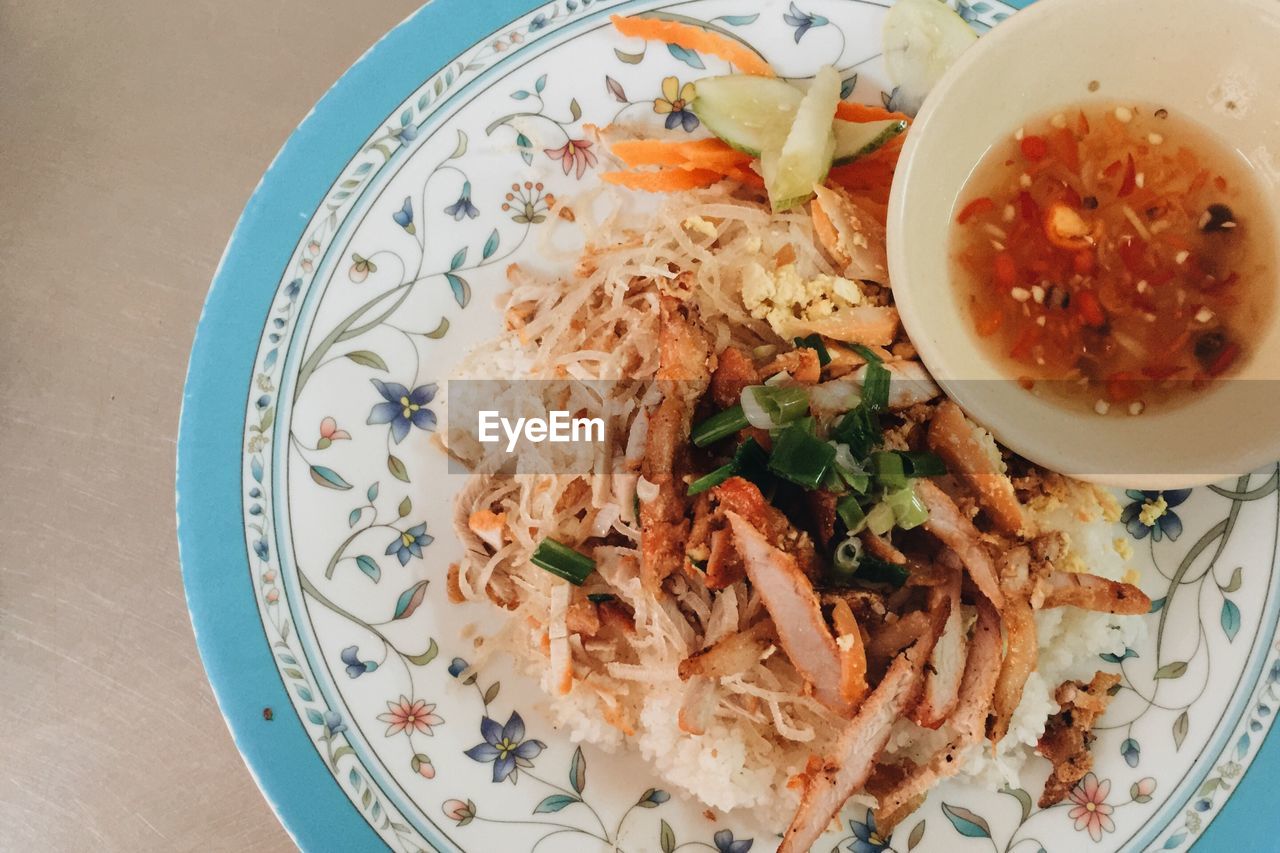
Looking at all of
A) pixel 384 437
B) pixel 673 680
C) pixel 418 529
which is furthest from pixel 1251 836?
pixel 384 437

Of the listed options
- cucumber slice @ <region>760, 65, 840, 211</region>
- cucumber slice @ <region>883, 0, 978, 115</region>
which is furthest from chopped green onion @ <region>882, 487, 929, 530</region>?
cucumber slice @ <region>883, 0, 978, 115</region>

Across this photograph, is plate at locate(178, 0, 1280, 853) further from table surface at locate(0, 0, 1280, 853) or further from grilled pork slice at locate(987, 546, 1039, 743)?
table surface at locate(0, 0, 1280, 853)

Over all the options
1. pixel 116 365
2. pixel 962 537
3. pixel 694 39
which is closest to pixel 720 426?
pixel 962 537

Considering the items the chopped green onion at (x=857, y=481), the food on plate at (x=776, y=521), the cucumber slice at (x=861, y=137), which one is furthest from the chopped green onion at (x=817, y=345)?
the cucumber slice at (x=861, y=137)

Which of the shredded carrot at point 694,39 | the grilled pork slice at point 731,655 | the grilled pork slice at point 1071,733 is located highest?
the shredded carrot at point 694,39

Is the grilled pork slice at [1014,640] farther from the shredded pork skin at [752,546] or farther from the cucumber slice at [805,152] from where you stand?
the cucumber slice at [805,152]

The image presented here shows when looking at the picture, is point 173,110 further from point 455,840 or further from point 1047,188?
point 1047,188
